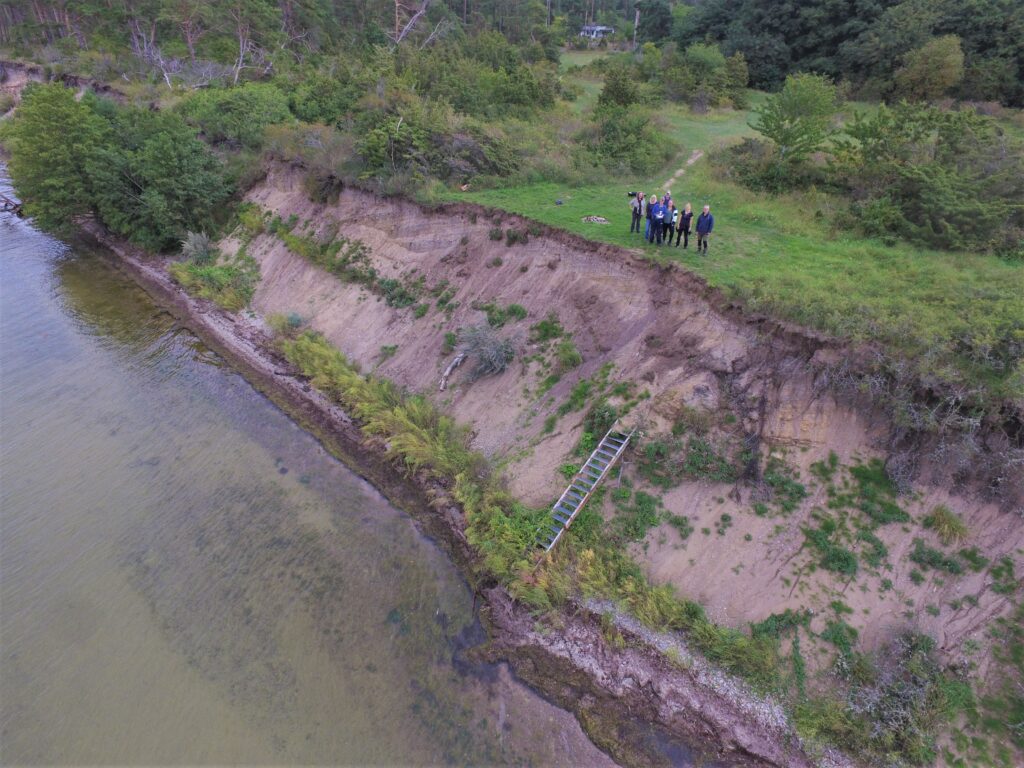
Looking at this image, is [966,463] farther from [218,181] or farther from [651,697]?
[218,181]

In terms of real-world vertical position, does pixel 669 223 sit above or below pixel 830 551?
above

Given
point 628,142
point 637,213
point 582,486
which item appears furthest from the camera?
point 628,142

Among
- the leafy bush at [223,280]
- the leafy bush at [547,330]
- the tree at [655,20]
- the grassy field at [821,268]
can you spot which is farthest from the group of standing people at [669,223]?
the tree at [655,20]

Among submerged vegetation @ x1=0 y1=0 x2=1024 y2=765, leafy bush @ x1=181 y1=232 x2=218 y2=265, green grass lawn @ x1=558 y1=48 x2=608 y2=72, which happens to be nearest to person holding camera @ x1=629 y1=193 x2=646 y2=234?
submerged vegetation @ x1=0 y1=0 x2=1024 y2=765

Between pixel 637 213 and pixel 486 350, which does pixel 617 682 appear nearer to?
pixel 486 350

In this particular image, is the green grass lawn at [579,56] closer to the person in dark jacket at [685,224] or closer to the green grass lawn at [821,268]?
the green grass lawn at [821,268]

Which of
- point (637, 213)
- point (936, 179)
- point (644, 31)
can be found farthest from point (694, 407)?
point (644, 31)

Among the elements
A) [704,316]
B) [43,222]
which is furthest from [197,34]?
[704,316]
